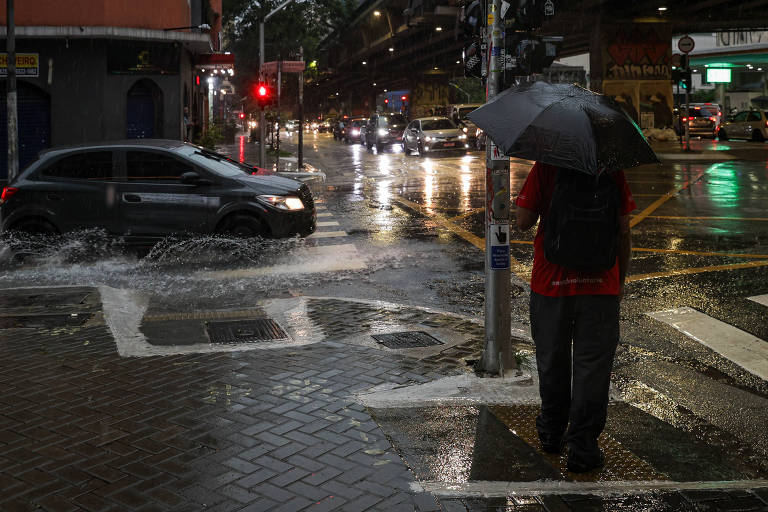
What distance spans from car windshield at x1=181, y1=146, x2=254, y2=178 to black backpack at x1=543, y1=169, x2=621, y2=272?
769 centimetres

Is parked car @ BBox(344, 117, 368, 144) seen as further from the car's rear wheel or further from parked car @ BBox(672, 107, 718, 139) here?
the car's rear wheel

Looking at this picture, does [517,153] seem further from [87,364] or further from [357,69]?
[357,69]

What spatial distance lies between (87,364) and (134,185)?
210 inches

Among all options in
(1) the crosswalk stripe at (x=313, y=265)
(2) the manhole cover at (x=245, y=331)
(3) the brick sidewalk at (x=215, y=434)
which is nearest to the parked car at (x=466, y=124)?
(1) the crosswalk stripe at (x=313, y=265)


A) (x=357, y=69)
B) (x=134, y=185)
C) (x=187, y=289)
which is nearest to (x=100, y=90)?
(x=134, y=185)

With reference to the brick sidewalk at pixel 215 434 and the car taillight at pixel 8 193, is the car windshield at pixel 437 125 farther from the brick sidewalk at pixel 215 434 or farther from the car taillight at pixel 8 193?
the brick sidewalk at pixel 215 434

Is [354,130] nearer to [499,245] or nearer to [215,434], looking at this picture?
[499,245]

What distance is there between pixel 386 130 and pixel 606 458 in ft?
128

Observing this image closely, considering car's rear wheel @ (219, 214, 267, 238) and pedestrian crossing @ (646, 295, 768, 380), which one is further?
car's rear wheel @ (219, 214, 267, 238)

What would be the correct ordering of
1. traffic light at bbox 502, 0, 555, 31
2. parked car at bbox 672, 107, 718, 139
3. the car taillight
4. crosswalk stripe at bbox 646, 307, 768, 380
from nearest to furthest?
traffic light at bbox 502, 0, 555, 31 → crosswalk stripe at bbox 646, 307, 768, 380 → the car taillight → parked car at bbox 672, 107, 718, 139

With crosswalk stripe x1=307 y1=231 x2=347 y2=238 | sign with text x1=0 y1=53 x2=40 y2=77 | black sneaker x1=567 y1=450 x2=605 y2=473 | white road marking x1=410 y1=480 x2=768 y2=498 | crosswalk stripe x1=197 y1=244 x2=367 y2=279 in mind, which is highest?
sign with text x1=0 y1=53 x2=40 y2=77

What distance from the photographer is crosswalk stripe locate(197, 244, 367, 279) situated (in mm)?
10281

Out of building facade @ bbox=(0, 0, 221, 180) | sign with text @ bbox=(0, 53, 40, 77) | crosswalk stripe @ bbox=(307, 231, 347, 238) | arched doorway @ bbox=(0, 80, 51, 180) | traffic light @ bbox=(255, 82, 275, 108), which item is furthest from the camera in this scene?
traffic light @ bbox=(255, 82, 275, 108)

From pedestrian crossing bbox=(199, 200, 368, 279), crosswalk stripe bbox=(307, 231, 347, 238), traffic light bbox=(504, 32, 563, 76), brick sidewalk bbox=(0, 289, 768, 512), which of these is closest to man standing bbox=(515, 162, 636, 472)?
brick sidewalk bbox=(0, 289, 768, 512)
